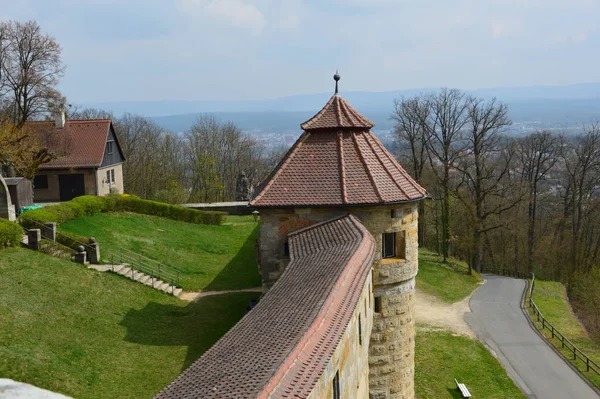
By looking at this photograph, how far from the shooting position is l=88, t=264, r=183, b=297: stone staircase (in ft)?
79.6

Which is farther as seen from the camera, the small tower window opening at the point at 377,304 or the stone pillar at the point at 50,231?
the stone pillar at the point at 50,231

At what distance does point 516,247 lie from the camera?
5403cm

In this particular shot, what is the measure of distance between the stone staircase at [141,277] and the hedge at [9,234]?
3039 millimetres

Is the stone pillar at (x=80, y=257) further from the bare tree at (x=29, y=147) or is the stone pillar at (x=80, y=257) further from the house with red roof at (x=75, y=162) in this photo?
the house with red roof at (x=75, y=162)

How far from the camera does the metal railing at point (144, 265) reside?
84.9ft

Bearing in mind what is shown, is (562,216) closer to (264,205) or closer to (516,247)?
(516,247)

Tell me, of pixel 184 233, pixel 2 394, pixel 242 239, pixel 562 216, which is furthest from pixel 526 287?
pixel 2 394

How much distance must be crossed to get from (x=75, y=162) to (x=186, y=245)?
12.8 meters

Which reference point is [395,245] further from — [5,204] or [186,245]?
[186,245]

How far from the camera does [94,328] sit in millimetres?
18328

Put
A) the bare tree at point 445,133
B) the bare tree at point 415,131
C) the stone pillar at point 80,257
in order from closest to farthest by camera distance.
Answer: the stone pillar at point 80,257 → the bare tree at point 445,133 → the bare tree at point 415,131

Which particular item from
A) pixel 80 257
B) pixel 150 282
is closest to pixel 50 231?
Result: pixel 80 257

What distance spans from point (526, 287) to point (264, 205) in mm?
31389

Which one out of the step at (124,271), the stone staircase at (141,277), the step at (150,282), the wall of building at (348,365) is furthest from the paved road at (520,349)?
the step at (124,271)
